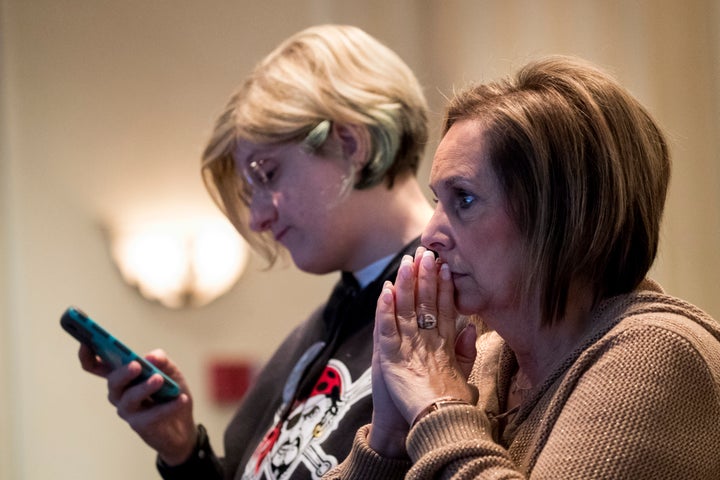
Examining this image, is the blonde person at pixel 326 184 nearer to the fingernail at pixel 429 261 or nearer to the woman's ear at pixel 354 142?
the woman's ear at pixel 354 142

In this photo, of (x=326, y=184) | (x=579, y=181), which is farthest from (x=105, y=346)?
(x=579, y=181)

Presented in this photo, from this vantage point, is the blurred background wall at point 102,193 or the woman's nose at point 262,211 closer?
the woman's nose at point 262,211

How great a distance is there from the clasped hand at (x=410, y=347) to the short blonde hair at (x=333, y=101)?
1.56 feet

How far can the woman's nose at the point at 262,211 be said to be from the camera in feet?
Result: 5.13

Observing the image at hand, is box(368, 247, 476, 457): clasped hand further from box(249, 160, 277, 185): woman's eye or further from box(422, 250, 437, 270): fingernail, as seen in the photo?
box(249, 160, 277, 185): woman's eye

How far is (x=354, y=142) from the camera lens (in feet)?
5.04

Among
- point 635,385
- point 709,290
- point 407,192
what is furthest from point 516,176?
point 709,290

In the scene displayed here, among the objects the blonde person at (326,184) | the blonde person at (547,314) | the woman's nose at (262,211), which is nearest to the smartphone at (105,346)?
the blonde person at (326,184)

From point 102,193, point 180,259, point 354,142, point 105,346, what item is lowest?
point 180,259

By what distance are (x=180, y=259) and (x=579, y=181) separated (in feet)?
6.08

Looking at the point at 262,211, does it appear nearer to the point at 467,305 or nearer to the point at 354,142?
the point at 354,142

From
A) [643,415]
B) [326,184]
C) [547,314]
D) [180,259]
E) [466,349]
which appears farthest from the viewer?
[180,259]

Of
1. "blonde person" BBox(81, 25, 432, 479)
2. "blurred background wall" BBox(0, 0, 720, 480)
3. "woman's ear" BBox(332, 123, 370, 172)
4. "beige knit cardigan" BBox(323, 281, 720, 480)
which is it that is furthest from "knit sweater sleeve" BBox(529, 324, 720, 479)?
"blurred background wall" BBox(0, 0, 720, 480)

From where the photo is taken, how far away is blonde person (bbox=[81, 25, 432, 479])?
4.88ft
